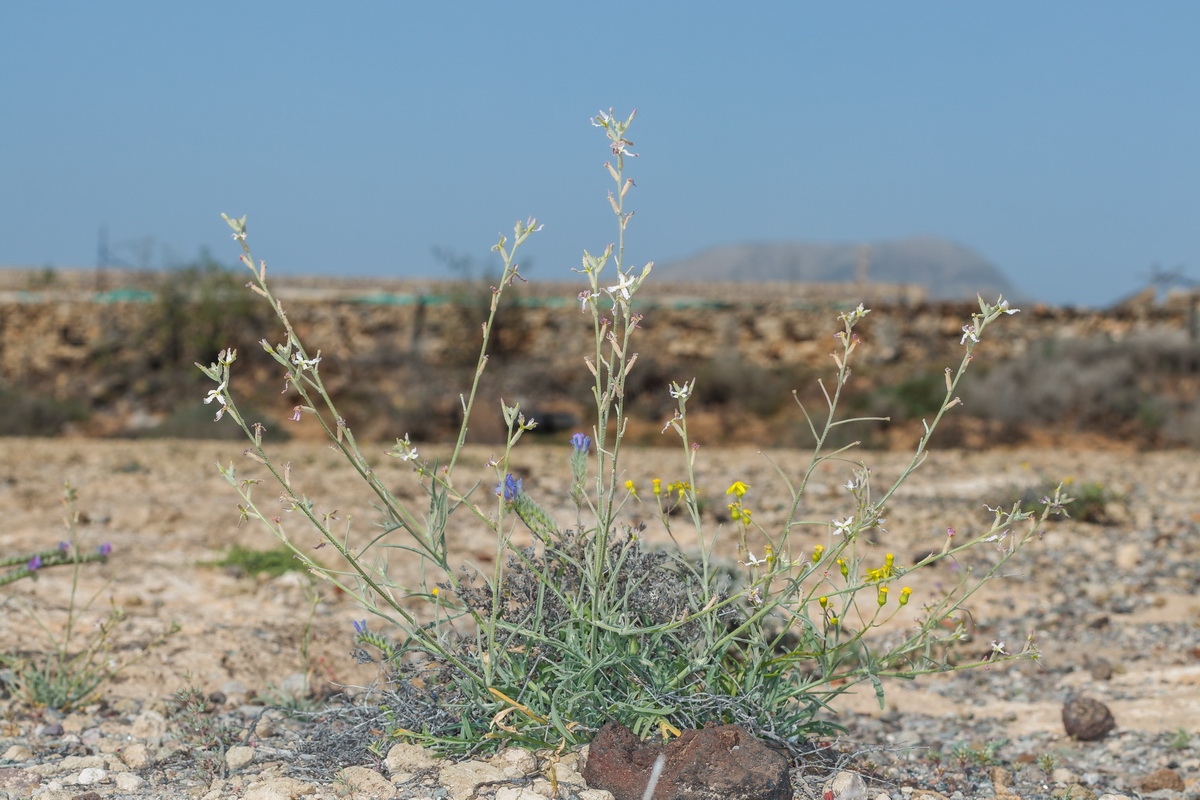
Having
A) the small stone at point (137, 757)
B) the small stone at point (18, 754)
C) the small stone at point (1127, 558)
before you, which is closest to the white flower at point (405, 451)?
the small stone at point (137, 757)

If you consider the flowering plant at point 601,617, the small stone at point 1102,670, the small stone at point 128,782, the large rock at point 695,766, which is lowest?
the small stone at point 1102,670

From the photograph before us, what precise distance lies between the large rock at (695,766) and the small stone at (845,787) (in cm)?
14

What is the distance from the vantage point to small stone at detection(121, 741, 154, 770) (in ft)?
8.71

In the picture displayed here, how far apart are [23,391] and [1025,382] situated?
13.8 metres

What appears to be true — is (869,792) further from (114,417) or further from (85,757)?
(114,417)

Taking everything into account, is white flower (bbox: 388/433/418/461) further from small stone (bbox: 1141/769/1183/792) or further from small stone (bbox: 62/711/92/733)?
small stone (bbox: 1141/769/1183/792)

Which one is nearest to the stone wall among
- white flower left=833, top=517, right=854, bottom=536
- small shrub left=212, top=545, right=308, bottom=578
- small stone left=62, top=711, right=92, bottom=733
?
small shrub left=212, top=545, right=308, bottom=578

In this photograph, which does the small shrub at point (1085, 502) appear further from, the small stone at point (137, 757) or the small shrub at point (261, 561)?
the small stone at point (137, 757)

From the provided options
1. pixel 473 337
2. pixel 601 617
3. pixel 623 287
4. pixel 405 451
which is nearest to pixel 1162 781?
pixel 601 617

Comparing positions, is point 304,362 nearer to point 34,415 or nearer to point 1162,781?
point 1162,781

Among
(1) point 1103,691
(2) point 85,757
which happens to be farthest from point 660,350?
(2) point 85,757

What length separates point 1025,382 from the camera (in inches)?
528

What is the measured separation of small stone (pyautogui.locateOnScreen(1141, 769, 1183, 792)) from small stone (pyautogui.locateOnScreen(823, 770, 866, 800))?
122 cm

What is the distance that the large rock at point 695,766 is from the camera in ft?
7.02
